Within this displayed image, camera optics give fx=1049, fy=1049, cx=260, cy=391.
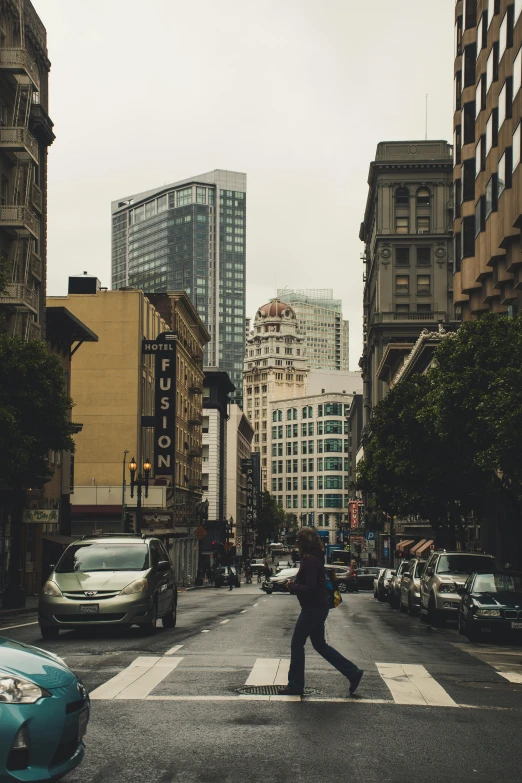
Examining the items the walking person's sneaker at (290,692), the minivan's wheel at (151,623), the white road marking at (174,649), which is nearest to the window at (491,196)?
the minivan's wheel at (151,623)

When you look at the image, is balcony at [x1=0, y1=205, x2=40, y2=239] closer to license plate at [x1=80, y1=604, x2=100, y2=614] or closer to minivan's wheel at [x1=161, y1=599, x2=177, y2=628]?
minivan's wheel at [x1=161, y1=599, x2=177, y2=628]

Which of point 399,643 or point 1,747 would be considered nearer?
point 1,747

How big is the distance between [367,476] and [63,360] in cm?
1650

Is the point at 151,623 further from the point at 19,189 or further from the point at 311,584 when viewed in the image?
the point at 19,189

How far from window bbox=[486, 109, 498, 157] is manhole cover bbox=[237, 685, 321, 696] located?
35.2 metres

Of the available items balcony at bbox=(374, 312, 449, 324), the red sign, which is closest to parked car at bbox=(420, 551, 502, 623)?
balcony at bbox=(374, 312, 449, 324)

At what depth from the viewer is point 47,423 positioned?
32.9 meters

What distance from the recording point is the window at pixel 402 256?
109 meters

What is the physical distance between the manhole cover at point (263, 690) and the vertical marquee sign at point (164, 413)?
58.1m

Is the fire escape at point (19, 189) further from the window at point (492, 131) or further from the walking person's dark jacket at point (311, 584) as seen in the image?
the walking person's dark jacket at point (311, 584)

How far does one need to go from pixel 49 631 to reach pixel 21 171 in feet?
100

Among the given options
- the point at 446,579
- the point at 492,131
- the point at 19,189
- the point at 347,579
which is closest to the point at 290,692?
the point at 446,579

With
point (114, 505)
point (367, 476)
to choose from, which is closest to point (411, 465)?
point (367, 476)

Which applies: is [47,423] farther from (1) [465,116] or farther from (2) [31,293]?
(1) [465,116]
